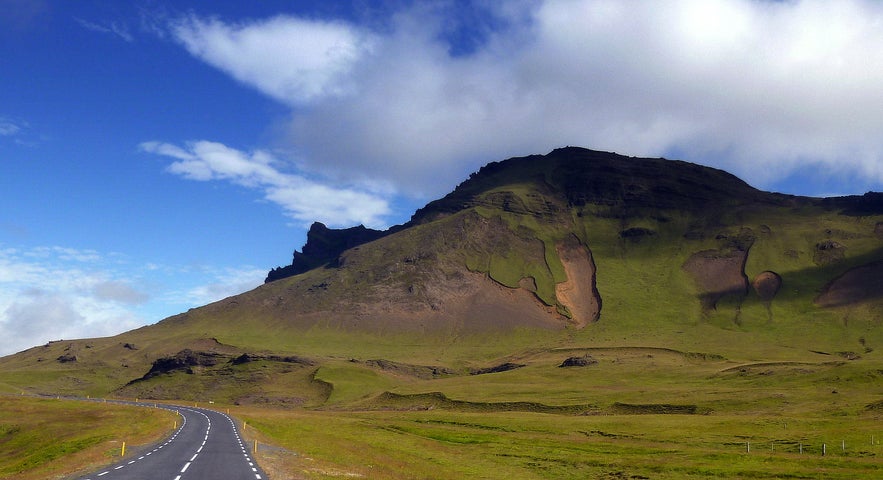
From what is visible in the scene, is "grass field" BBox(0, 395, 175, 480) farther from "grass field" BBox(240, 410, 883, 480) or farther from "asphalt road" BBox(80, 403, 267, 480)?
"grass field" BBox(240, 410, 883, 480)

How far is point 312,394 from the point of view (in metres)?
181

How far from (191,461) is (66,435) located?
43149 mm

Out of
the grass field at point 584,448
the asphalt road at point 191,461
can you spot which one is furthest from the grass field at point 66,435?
the grass field at point 584,448

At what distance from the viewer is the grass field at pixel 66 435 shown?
2162 inches

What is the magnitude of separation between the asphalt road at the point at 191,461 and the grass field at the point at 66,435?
253 cm

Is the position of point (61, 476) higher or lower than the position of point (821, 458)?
higher

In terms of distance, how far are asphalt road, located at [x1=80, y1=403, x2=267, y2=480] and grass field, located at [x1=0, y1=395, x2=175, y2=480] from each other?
2.53m

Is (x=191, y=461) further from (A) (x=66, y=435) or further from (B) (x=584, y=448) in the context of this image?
(A) (x=66, y=435)

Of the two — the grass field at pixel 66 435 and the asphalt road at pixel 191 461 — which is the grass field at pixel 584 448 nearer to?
the asphalt road at pixel 191 461

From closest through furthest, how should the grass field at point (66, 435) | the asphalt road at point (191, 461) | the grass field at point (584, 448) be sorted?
the asphalt road at point (191, 461) → the grass field at point (66, 435) → the grass field at point (584, 448)

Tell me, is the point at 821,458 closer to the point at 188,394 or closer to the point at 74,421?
the point at 74,421

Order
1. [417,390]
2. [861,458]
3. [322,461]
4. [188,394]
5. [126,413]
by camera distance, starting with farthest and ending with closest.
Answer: [188,394]
[417,390]
[126,413]
[861,458]
[322,461]

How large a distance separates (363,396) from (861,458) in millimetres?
125638

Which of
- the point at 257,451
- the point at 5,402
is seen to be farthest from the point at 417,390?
A: the point at 257,451
